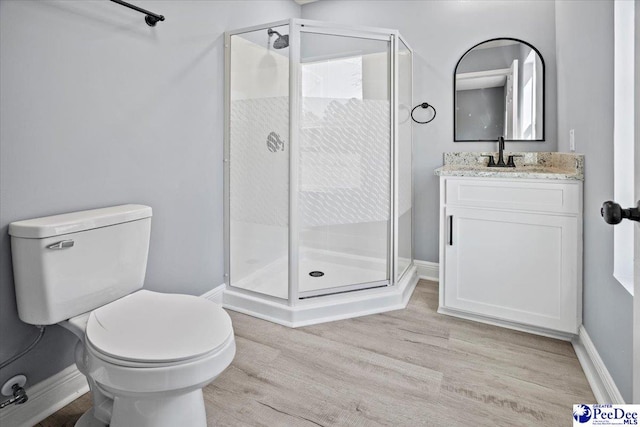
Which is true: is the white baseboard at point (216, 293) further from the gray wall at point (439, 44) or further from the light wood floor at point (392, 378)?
the gray wall at point (439, 44)

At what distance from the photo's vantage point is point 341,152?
7.68 feet

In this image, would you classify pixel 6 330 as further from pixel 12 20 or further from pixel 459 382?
pixel 459 382

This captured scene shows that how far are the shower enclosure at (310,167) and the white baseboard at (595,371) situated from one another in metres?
0.98

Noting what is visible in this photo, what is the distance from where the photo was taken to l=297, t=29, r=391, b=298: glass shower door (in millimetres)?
2252

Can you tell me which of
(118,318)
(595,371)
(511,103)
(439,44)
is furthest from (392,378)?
(439,44)

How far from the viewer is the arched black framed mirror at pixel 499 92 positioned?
260 centimetres

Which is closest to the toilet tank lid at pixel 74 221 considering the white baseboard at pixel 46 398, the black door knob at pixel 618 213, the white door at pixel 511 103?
the white baseboard at pixel 46 398

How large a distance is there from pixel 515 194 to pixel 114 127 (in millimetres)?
2060

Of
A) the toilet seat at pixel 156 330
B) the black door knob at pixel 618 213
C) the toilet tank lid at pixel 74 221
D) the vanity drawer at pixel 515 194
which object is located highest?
the vanity drawer at pixel 515 194

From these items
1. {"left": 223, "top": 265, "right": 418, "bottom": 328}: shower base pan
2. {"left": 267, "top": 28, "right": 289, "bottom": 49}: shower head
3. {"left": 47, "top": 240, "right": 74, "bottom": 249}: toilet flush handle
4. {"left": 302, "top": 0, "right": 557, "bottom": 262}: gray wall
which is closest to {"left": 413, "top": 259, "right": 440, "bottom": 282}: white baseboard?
{"left": 302, "top": 0, "right": 557, "bottom": 262}: gray wall

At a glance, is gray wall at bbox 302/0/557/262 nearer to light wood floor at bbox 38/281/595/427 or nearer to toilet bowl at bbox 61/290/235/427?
light wood floor at bbox 38/281/595/427

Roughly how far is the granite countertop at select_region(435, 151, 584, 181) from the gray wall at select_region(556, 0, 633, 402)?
9cm

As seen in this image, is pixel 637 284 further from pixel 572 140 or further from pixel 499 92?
pixel 499 92

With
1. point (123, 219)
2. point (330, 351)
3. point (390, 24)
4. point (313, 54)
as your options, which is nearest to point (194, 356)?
point (123, 219)
